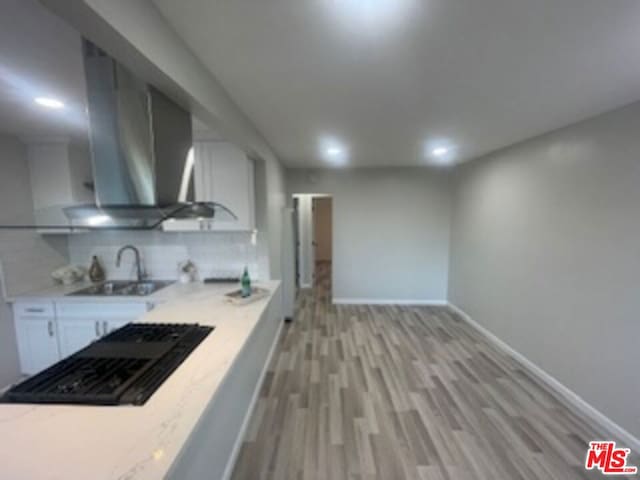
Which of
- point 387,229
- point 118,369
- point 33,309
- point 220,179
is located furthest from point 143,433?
point 387,229

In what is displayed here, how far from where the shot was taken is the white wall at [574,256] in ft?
6.70

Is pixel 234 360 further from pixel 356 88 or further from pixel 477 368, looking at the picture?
pixel 477 368

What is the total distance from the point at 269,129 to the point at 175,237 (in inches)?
65.1

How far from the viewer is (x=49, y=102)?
1835mm

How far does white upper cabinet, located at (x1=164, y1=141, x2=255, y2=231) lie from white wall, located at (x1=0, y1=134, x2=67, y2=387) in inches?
50.8

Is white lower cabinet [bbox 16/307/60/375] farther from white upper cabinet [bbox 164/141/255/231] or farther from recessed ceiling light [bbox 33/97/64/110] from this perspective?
recessed ceiling light [bbox 33/97/64/110]

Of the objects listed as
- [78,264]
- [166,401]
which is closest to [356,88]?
[166,401]

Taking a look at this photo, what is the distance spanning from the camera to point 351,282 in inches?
204

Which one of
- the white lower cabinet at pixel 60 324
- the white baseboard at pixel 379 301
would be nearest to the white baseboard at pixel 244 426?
the white lower cabinet at pixel 60 324

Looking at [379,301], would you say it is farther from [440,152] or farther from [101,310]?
[101,310]

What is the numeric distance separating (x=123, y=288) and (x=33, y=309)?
0.70m

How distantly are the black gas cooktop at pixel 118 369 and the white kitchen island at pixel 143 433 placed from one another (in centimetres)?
4

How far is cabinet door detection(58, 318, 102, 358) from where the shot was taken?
2.62m

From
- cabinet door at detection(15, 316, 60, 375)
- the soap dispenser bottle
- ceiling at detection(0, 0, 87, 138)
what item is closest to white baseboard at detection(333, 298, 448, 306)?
the soap dispenser bottle
